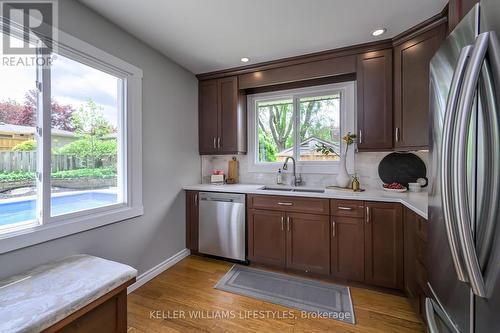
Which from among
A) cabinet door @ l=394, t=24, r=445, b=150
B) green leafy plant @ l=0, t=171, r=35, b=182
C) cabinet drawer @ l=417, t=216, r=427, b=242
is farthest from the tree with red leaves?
cabinet door @ l=394, t=24, r=445, b=150

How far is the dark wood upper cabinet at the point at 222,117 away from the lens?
9.75 ft

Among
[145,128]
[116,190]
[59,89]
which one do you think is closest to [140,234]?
[116,190]

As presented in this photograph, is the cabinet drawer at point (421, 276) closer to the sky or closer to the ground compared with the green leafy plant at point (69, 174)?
closer to the ground

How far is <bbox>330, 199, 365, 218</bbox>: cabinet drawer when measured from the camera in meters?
2.12

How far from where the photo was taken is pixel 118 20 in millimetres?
1906

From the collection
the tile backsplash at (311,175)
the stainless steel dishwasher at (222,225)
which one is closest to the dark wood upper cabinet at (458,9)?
the tile backsplash at (311,175)

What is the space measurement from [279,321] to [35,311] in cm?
152

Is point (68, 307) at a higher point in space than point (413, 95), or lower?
lower

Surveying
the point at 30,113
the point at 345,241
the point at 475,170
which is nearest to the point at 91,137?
the point at 30,113

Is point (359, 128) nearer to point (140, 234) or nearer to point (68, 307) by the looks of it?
point (140, 234)

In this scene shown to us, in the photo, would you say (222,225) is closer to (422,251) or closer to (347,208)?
(347,208)

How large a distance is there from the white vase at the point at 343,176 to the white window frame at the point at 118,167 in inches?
86.4

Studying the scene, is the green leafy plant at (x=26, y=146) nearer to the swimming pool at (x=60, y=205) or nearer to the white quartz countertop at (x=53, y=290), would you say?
the swimming pool at (x=60, y=205)

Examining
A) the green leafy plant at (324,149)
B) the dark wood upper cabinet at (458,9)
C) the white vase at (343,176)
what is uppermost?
the dark wood upper cabinet at (458,9)
